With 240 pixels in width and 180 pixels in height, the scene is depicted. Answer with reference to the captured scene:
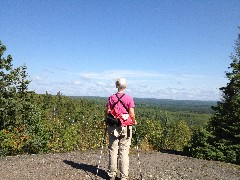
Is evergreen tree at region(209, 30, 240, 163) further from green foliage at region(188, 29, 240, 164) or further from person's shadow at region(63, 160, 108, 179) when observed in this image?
person's shadow at region(63, 160, 108, 179)

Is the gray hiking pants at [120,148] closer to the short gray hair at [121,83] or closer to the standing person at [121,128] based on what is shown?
the standing person at [121,128]

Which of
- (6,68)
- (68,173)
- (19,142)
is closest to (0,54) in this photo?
(6,68)

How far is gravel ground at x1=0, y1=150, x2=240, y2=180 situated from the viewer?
916 cm

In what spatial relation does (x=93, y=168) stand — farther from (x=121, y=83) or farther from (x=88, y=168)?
(x=121, y=83)

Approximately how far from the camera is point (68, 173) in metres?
9.34

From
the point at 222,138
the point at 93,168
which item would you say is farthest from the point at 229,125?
the point at 93,168

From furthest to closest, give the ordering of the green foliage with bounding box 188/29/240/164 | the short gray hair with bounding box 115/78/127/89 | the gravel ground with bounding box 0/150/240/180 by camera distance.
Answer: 1. the green foliage with bounding box 188/29/240/164
2. the gravel ground with bounding box 0/150/240/180
3. the short gray hair with bounding box 115/78/127/89

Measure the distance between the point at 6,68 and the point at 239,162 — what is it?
83.0ft

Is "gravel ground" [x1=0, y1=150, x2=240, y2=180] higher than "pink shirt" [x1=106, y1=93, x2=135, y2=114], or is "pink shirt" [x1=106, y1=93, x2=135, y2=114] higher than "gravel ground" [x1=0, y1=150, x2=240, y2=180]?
"pink shirt" [x1=106, y1=93, x2=135, y2=114]

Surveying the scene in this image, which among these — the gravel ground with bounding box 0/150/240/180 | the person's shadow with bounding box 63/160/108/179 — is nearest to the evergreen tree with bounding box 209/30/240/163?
the gravel ground with bounding box 0/150/240/180

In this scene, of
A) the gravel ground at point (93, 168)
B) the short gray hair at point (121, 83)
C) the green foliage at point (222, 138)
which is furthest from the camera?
the green foliage at point (222, 138)

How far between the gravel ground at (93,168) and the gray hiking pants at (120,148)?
80 centimetres

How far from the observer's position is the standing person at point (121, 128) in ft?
25.9

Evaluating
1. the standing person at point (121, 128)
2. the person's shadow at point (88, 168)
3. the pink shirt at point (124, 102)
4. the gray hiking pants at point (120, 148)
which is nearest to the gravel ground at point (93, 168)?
the person's shadow at point (88, 168)
